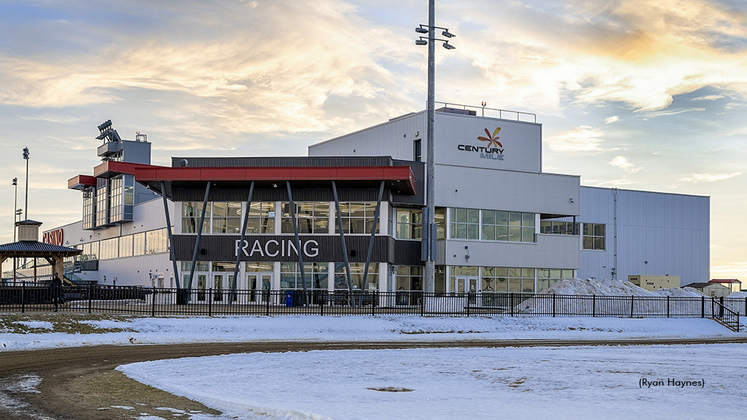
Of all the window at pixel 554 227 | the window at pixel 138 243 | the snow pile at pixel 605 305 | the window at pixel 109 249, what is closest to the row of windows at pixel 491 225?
the snow pile at pixel 605 305

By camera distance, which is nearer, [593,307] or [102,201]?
[593,307]

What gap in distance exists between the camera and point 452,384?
15.0 m

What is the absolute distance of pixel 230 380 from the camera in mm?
15281

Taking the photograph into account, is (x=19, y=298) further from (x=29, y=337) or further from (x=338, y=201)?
(x=338, y=201)

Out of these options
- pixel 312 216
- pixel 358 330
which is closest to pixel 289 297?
pixel 312 216

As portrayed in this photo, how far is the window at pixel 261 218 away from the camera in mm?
48469

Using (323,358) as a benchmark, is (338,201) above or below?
above

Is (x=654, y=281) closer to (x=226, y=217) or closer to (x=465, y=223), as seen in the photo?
(x=465, y=223)

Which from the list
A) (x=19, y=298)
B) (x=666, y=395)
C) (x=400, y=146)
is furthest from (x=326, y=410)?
(x=400, y=146)

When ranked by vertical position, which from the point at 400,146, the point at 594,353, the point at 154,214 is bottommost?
the point at 594,353

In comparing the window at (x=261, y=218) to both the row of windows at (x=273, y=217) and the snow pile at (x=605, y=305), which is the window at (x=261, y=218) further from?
the snow pile at (x=605, y=305)

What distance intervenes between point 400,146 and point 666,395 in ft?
154

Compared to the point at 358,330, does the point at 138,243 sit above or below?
above

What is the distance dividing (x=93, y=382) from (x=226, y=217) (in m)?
34.2
